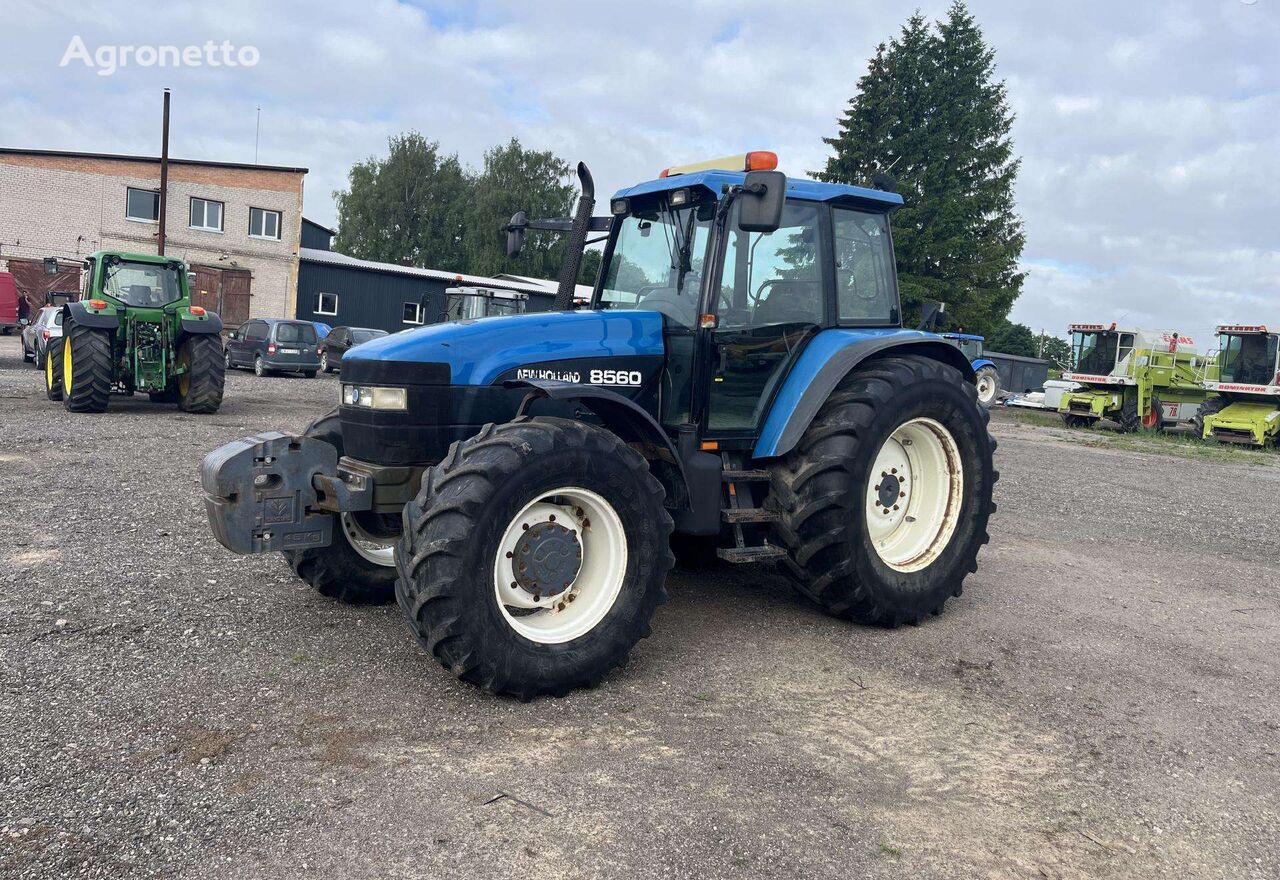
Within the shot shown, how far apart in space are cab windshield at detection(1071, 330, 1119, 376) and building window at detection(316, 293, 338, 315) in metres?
26.0

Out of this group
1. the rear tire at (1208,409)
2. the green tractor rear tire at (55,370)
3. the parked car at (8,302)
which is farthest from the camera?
the parked car at (8,302)

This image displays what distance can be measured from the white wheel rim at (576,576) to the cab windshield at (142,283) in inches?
450

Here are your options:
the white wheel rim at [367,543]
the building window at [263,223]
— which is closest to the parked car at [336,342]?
the building window at [263,223]

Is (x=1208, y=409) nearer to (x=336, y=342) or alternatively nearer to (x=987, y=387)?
(x=987, y=387)

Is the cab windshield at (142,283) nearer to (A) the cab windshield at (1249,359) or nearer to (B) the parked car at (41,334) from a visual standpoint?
(B) the parked car at (41,334)

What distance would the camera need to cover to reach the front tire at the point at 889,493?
15.4ft

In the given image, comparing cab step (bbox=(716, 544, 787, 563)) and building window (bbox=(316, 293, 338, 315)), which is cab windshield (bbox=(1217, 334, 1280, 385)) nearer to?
cab step (bbox=(716, 544, 787, 563))

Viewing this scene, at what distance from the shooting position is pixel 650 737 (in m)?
3.51

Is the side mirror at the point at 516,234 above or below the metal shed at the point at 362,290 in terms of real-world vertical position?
below

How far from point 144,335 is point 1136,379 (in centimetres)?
2209

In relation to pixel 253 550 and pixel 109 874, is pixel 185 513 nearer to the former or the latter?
pixel 253 550

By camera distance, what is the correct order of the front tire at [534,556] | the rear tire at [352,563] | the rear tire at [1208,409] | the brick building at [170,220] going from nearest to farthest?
1. the front tire at [534,556]
2. the rear tire at [352,563]
3. the rear tire at [1208,409]
4. the brick building at [170,220]

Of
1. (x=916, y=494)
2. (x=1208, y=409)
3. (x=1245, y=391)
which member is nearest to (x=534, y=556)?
(x=916, y=494)

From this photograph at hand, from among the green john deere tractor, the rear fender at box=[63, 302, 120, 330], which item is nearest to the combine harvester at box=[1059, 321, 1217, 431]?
the green john deere tractor
